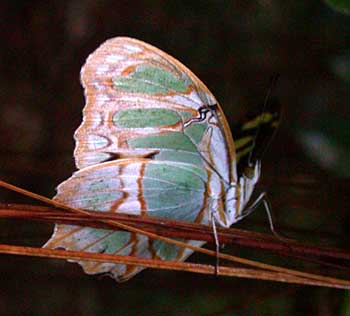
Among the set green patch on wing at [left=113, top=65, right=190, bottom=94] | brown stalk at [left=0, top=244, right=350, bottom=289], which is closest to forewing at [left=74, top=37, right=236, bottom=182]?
green patch on wing at [left=113, top=65, right=190, bottom=94]

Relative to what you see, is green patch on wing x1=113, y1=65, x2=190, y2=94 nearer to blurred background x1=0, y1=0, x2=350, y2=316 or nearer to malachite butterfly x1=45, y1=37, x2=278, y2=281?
malachite butterfly x1=45, y1=37, x2=278, y2=281

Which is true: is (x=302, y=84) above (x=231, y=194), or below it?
above

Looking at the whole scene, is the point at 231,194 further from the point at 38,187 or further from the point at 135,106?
the point at 38,187

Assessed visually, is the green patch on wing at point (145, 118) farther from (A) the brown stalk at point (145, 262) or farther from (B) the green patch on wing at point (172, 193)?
(A) the brown stalk at point (145, 262)

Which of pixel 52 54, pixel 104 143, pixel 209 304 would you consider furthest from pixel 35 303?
pixel 104 143

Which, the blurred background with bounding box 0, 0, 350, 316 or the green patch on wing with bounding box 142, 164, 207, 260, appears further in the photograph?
the blurred background with bounding box 0, 0, 350, 316

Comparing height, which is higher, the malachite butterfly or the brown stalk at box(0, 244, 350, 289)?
the malachite butterfly

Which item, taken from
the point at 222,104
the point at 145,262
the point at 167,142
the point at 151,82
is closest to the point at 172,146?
the point at 167,142

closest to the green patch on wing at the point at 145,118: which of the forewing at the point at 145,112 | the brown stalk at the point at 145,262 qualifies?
the forewing at the point at 145,112
